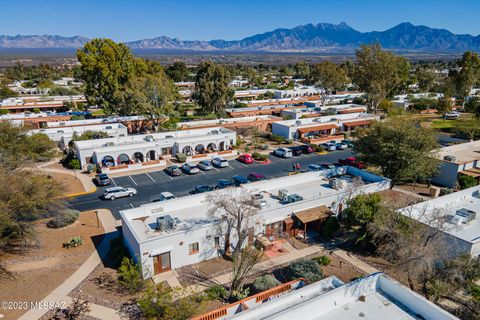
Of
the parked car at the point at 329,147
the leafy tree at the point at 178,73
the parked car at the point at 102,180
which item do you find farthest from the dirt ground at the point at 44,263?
the leafy tree at the point at 178,73

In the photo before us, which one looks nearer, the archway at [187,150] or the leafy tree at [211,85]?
the archway at [187,150]

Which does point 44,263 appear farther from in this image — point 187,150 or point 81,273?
point 187,150

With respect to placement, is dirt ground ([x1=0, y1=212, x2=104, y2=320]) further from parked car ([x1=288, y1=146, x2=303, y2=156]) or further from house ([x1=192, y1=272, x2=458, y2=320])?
parked car ([x1=288, y1=146, x2=303, y2=156])

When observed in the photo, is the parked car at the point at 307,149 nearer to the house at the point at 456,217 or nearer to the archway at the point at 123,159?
the house at the point at 456,217

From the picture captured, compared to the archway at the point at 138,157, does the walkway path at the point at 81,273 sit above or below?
below

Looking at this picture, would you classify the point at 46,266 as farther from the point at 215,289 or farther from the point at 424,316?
the point at 424,316
